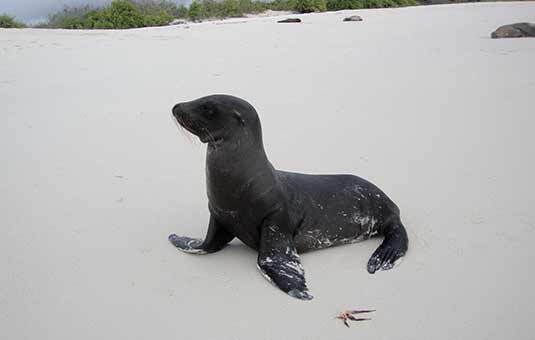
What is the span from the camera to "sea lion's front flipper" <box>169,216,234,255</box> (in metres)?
2.47

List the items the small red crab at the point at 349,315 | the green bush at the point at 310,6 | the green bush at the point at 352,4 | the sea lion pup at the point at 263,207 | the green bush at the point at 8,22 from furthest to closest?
the green bush at the point at 352,4
the green bush at the point at 310,6
the green bush at the point at 8,22
the sea lion pup at the point at 263,207
the small red crab at the point at 349,315

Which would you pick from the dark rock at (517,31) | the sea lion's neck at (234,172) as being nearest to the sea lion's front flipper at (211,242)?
the sea lion's neck at (234,172)

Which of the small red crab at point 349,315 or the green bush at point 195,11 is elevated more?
the green bush at point 195,11

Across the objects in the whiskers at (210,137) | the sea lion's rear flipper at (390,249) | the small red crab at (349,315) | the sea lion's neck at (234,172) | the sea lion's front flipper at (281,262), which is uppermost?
the whiskers at (210,137)

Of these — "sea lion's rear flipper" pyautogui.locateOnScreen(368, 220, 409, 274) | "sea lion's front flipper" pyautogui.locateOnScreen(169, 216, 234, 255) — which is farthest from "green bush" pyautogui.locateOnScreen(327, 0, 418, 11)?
"sea lion's front flipper" pyautogui.locateOnScreen(169, 216, 234, 255)

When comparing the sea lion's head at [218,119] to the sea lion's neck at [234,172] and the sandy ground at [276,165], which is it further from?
the sandy ground at [276,165]

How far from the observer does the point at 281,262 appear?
225 centimetres

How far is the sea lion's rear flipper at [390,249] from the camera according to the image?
235cm

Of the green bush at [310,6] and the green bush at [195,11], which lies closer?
the green bush at [195,11]

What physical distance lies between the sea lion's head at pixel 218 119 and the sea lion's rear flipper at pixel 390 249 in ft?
2.64

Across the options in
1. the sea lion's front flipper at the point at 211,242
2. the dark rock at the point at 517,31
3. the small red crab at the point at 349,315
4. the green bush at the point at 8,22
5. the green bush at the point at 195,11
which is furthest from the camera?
the green bush at the point at 195,11

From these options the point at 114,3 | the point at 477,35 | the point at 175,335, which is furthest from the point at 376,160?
the point at 114,3

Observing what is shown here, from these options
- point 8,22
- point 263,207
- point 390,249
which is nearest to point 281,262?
point 263,207

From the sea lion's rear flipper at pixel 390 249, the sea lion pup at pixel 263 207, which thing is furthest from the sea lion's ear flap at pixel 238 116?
the sea lion's rear flipper at pixel 390 249
